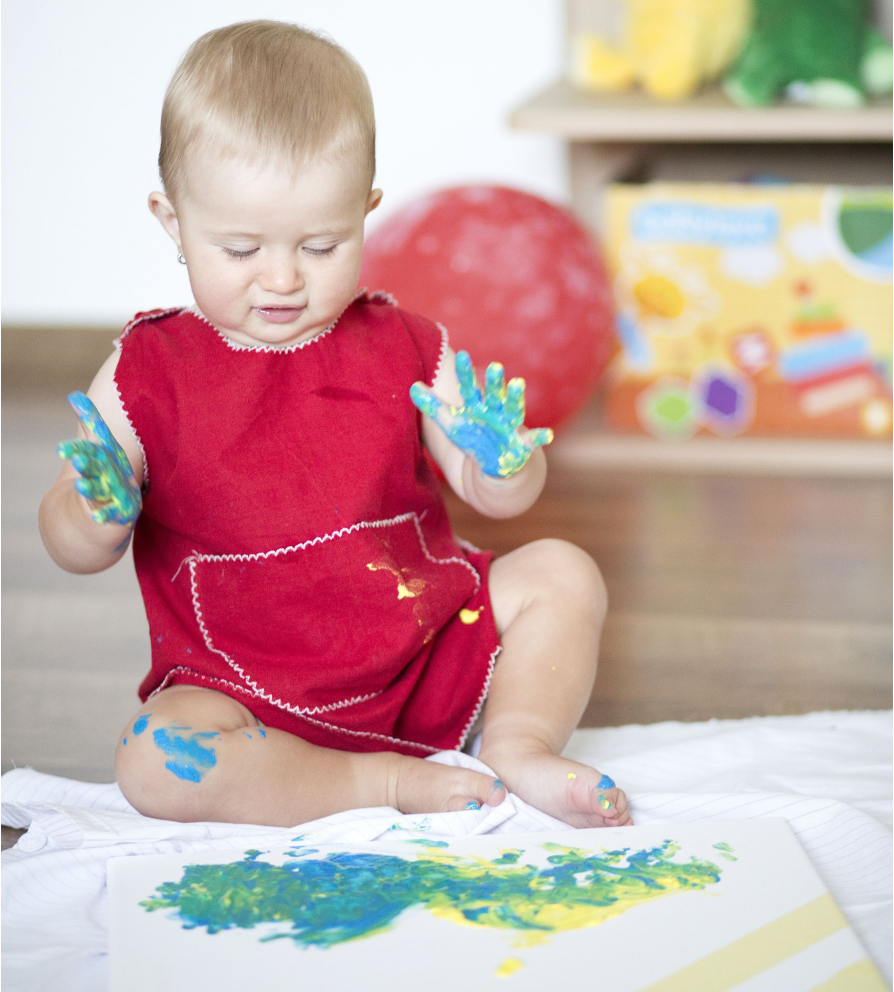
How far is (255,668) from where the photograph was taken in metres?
0.95

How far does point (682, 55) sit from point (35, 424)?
1069 millimetres

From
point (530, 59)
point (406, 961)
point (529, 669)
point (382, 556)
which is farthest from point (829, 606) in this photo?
point (530, 59)

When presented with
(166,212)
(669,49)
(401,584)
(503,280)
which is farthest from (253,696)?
(669,49)

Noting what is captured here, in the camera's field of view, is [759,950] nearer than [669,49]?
Yes

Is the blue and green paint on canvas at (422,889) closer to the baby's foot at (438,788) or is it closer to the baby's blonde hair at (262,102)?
the baby's foot at (438,788)

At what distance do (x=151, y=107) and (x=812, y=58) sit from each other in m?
1.09

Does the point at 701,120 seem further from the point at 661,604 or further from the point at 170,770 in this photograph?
the point at 170,770

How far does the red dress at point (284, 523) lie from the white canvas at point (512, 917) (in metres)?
0.14

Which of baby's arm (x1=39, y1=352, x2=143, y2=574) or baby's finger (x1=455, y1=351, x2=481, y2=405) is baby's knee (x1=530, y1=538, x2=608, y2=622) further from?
baby's arm (x1=39, y1=352, x2=143, y2=574)

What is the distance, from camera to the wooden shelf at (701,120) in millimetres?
1770

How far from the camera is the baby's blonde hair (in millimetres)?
831

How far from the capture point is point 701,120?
1.78m

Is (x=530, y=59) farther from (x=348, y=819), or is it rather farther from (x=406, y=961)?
(x=406, y=961)

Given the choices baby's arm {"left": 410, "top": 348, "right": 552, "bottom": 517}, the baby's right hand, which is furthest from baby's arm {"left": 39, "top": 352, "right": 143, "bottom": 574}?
baby's arm {"left": 410, "top": 348, "right": 552, "bottom": 517}
